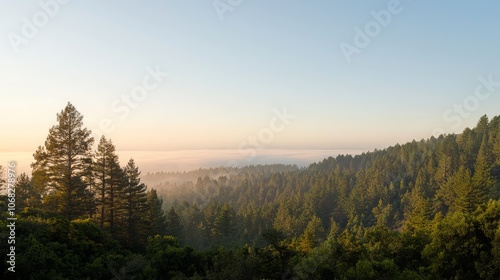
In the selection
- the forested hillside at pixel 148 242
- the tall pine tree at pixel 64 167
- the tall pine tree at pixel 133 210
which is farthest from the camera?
the tall pine tree at pixel 133 210

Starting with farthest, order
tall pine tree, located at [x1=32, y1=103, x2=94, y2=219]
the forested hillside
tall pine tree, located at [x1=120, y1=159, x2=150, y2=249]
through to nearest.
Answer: tall pine tree, located at [x1=120, y1=159, x2=150, y2=249], tall pine tree, located at [x1=32, y1=103, x2=94, y2=219], the forested hillside

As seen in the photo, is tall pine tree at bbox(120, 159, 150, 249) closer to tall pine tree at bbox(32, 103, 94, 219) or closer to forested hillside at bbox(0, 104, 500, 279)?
forested hillside at bbox(0, 104, 500, 279)

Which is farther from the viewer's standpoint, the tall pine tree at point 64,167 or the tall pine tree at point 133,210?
the tall pine tree at point 133,210

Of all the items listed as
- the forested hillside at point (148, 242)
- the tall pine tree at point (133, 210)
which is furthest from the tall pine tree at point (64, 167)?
the tall pine tree at point (133, 210)

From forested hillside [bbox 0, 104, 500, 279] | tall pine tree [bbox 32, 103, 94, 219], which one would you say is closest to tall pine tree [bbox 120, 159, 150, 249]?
forested hillside [bbox 0, 104, 500, 279]

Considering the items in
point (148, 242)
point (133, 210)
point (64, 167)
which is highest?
point (64, 167)

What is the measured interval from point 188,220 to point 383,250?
102041mm

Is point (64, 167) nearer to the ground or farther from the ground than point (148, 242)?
farther from the ground

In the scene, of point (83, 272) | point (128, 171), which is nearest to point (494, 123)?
point (128, 171)

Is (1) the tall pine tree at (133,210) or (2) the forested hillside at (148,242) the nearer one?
(2) the forested hillside at (148,242)

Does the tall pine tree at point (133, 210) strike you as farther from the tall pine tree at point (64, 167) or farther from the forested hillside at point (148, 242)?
the tall pine tree at point (64, 167)

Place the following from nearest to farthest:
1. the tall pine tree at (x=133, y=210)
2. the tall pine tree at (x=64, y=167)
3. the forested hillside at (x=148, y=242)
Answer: the forested hillside at (x=148, y=242)
the tall pine tree at (x=64, y=167)
the tall pine tree at (x=133, y=210)

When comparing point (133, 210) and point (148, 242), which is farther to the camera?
point (133, 210)

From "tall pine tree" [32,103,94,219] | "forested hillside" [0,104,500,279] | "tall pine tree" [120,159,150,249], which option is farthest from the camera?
"tall pine tree" [120,159,150,249]
